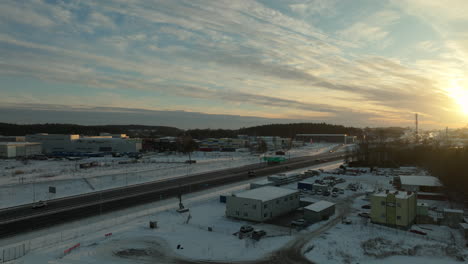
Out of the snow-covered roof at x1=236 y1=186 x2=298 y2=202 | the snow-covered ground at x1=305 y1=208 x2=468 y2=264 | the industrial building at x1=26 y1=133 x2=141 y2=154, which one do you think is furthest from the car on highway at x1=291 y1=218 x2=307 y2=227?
the industrial building at x1=26 y1=133 x2=141 y2=154

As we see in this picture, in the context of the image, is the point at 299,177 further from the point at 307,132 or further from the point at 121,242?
the point at 307,132

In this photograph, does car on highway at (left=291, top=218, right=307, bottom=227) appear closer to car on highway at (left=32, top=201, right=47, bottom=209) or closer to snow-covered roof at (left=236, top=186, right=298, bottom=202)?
snow-covered roof at (left=236, top=186, right=298, bottom=202)

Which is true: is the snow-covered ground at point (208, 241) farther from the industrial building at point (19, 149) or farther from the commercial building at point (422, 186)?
the industrial building at point (19, 149)

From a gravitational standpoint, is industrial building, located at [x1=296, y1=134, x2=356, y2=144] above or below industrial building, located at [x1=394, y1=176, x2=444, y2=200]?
above

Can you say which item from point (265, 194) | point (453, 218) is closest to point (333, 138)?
point (453, 218)

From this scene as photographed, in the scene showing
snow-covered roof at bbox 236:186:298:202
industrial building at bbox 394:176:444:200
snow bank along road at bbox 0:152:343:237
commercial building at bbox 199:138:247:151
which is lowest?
snow bank along road at bbox 0:152:343:237

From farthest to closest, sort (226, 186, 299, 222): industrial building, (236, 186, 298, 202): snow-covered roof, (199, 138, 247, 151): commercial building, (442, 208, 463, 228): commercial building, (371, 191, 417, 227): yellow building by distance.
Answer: (199, 138, 247, 151): commercial building < (236, 186, 298, 202): snow-covered roof < (226, 186, 299, 222): industrial building < (442, 208, 463, 228): commercial building < (371, 191, 417, 227): yellow building

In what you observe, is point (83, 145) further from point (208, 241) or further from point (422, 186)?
point (422, 186)
